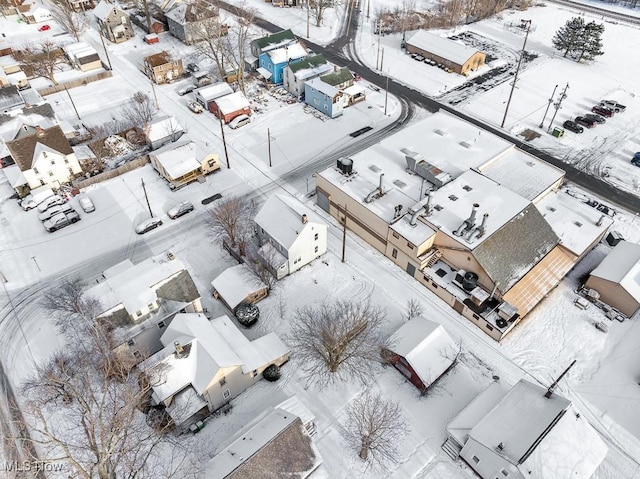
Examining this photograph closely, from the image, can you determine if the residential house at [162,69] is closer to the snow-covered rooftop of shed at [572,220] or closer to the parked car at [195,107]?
the parked car at [195,107]

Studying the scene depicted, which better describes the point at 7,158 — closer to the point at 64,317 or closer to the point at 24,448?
the point at 64,317

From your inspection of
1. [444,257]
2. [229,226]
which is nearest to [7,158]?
[229,226]

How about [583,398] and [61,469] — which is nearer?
[61,469]

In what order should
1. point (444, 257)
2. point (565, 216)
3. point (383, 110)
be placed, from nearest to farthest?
point (444, 257)
point (565, 216)
point (383, 110)

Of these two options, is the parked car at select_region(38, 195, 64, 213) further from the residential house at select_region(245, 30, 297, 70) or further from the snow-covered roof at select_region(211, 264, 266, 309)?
the residential house at select_region(245, 30, 297, 70)

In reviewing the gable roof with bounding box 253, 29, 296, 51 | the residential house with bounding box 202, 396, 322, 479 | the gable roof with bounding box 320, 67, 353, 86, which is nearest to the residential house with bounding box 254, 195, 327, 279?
the residential house with bounding box 202, 396, 322, 479

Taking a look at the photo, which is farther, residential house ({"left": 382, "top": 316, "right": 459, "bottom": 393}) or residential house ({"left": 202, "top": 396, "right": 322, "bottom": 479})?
residential house ({"left": 382, "top": 316, "right": 459, "bottom": 393})
